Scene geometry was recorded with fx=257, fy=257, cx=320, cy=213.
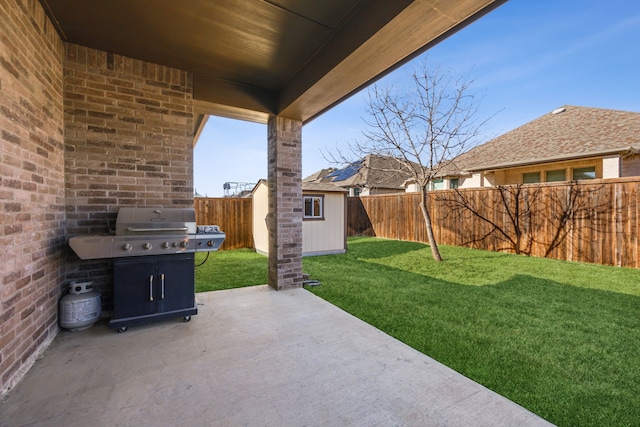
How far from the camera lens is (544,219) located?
695 cm

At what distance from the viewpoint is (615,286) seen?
4.48 meters

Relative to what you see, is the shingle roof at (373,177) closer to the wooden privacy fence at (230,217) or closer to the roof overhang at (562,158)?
the roof overhang at (562,158)

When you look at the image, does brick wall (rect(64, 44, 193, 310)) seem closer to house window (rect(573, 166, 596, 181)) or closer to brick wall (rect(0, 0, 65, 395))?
brick wall (rect(0, 0, 65, 395))

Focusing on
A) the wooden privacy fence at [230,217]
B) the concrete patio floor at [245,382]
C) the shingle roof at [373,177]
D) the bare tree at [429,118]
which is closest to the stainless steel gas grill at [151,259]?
the concrete patio floor at [245,382]

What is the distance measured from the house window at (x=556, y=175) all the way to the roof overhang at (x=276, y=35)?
381 inches

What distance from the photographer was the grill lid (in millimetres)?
2719

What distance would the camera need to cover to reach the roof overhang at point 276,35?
7.00ft

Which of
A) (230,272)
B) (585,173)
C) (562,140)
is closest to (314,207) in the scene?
(230,272)

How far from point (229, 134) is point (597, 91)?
41.0ft

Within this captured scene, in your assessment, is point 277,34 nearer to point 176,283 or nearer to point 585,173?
point 176,283

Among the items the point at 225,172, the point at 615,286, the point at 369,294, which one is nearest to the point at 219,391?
the point at 369,294

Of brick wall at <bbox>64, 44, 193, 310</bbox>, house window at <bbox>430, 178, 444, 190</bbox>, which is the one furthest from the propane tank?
house window at <bbox>430, 178, 444, 190</bbox>

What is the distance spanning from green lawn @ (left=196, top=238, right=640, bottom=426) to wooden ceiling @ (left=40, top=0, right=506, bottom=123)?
2.86m

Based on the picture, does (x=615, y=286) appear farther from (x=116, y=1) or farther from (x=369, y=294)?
(x=116, y=1)
